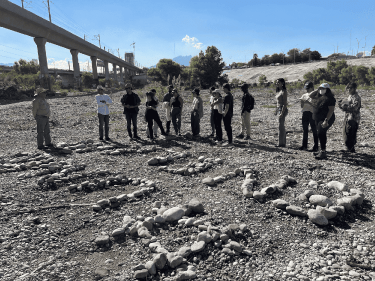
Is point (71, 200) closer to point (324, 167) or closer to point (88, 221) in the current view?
point (88, 221)

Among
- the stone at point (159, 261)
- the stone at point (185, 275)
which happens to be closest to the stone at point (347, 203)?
the stone at point (185, 275)

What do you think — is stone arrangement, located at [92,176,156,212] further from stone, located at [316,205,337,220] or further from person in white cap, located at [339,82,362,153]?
person in white cap, located at [339,82,362,153]

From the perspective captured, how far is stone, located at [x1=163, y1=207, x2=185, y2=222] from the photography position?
4.52 metres

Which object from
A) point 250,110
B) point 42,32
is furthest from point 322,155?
point 42,32

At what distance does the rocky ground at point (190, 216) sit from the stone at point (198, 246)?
1 cm

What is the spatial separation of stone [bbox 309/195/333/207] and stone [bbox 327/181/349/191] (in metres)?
0.87

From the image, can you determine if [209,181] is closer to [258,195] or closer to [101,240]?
[258,195]

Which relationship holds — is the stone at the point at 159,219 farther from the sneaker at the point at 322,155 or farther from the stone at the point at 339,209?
the sneaker at the point at 322,155

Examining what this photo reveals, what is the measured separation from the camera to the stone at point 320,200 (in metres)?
4.77

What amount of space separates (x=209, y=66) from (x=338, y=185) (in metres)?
59.2

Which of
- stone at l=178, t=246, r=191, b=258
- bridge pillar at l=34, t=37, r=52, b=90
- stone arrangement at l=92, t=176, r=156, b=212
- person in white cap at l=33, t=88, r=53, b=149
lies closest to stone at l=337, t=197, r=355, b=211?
stone at l=178, t=246, r=191, b=258

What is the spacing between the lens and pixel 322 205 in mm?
4789

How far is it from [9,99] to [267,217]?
3343 cm

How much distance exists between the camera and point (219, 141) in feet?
32.5
